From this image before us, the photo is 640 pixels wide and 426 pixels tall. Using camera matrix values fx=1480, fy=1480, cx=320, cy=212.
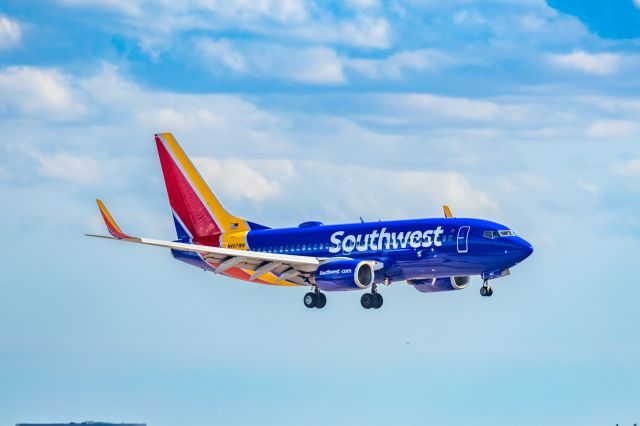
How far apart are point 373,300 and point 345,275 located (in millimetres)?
5615

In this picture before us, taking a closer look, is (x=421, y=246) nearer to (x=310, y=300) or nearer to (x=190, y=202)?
(x=310, y=300)

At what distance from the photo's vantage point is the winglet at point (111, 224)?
351ft

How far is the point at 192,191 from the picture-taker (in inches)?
5118

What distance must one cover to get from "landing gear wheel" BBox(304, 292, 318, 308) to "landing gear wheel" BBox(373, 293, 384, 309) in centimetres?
457

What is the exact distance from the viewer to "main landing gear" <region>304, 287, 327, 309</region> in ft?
376

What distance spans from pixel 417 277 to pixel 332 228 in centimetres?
884

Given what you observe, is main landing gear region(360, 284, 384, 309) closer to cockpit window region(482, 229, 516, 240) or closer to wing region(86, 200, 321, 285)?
wing region(86, 200, 321, 285)

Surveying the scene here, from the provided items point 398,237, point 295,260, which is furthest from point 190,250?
point 398,237

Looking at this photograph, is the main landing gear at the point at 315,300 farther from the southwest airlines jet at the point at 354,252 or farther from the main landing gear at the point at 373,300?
the main landing gear at the point at 373,300

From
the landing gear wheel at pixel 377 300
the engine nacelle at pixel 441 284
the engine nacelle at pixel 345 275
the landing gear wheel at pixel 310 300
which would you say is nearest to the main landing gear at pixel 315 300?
the landing gear wheel at pixel 310 300

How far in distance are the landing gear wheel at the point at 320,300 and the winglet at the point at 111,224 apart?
646 inches

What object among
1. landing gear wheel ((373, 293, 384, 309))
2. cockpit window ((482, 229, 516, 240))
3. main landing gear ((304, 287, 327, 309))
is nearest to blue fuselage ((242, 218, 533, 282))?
cockpit window ((482, 229, 516, 240))

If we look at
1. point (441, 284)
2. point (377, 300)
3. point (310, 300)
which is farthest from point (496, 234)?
point (310, 300)

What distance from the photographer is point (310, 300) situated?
115m
